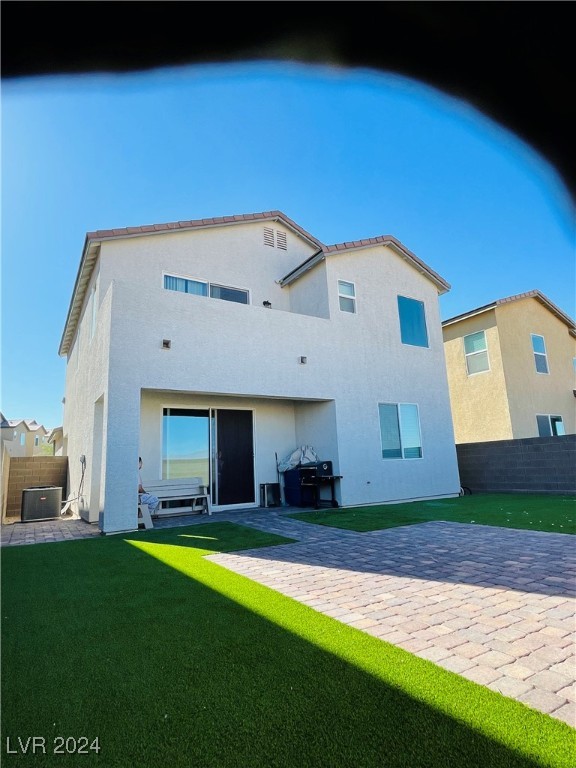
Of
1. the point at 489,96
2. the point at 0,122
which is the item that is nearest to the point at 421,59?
the point at 489,96

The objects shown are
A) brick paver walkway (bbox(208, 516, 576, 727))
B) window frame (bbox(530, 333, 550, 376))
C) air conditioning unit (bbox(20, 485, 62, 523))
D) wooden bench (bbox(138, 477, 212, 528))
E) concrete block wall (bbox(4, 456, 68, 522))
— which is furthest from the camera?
window frame (bbox(530, 333, 550, 376))

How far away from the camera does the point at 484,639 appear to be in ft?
9.64

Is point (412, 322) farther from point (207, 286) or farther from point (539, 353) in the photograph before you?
point (539, 353)

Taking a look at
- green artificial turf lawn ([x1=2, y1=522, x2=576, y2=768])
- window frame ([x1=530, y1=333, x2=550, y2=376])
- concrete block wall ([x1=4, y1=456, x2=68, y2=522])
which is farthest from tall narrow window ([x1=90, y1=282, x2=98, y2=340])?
window frame ([x1=530, y1=333, x2=550, y2=376])

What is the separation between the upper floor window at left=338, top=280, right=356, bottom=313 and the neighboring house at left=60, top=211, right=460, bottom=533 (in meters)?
0.03

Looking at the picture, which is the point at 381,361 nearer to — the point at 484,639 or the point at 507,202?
the point at 484,639

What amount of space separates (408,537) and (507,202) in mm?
6042

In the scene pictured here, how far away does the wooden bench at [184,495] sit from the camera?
30.5ft

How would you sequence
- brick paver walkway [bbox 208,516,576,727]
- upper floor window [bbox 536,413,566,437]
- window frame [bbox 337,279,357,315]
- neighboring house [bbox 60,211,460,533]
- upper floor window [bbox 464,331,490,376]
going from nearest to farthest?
brick paver walkway [bbox 208,516,576,727]
neighboring house [bbox 60,211,460,533]
window frame [bbox 337,279,357,315]
upper floor window [bbox 464,331,490,376]
upper floor window [bbox 536,413,566,437]

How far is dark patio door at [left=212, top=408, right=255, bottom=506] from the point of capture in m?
10.4

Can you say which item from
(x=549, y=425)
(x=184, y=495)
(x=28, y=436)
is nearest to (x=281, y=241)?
(x=184, y=495)

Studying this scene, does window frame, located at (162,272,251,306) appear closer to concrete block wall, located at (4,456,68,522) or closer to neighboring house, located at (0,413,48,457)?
concrete block wall, located at (4,456,68,522)

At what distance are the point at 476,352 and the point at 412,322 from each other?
218 inches

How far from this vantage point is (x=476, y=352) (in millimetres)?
16969
